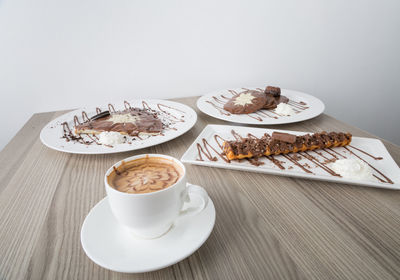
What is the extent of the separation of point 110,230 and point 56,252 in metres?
0.13

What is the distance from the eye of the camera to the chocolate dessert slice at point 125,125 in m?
1.15

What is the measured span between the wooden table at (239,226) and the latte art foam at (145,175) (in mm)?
166

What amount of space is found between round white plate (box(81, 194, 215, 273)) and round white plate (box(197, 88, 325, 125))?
72cm

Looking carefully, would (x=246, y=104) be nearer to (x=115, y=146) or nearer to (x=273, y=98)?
(x=273, y=98)

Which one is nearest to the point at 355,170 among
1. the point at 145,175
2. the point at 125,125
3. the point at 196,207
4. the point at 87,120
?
the point at 196,207

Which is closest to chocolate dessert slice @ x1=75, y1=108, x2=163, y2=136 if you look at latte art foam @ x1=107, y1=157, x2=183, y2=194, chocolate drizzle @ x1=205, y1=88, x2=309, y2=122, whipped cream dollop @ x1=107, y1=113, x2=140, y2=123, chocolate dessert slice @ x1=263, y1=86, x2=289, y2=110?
whipped cream dollop @ x1=107, y1=113, x2=140, y2=123

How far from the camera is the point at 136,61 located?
5.55 ft

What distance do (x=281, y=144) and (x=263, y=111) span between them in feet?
1.61

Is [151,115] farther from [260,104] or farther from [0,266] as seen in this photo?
[0,266]

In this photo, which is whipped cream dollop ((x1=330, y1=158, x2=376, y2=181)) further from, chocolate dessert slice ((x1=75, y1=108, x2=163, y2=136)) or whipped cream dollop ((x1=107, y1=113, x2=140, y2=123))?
whipped cream dollop ((x1=107, y1=113, x2=140, y2=123))

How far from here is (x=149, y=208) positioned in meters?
0.53

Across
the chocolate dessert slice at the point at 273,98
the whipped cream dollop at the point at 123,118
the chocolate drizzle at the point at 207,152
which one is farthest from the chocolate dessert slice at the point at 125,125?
the chocolate dessert slice at the point at 273,98

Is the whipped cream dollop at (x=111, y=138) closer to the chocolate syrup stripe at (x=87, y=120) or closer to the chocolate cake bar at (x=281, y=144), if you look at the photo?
the chocolate syrup stripe at (x=87, y=120)

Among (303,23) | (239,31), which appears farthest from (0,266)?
(303,23)
